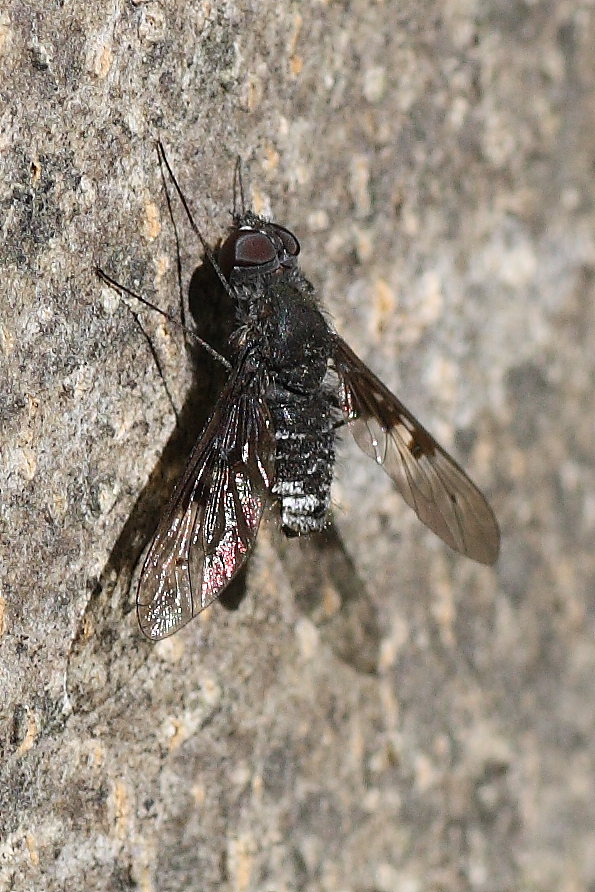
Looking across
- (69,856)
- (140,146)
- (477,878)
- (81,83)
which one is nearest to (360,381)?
(140,146)

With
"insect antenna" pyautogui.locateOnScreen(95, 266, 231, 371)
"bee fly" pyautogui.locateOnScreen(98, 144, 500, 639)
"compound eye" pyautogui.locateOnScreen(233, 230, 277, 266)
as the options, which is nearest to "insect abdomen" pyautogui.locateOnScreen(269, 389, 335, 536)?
"bee fly" pyautogui.locateOnScreen(98, 144, 500, 639)

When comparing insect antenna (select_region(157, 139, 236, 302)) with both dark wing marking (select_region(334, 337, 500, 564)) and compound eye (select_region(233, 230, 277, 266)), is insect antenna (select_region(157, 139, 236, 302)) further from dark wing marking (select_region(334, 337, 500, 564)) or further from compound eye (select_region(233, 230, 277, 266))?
dark wing marking (select_region(334, 337, 500, 564))

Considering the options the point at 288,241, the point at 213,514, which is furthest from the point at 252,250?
the point at 213,514

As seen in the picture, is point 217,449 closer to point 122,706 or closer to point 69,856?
point 122,706

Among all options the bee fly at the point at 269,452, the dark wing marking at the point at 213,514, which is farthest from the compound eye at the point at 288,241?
the dark wing marking at the point at 213,514

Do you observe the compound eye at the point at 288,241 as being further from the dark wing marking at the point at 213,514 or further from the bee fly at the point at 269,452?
the dark wing marking at the point at 213,514

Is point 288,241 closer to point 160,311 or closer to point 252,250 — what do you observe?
point 252,250
